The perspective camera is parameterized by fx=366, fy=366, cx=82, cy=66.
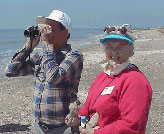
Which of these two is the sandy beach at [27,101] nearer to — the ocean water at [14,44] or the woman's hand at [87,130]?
the woman's hand at [87,130]

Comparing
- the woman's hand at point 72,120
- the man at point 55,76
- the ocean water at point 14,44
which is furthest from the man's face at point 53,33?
the woman's hand at point 72,120

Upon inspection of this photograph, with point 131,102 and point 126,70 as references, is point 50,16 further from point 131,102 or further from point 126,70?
point 131,102

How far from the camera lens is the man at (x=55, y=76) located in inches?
163

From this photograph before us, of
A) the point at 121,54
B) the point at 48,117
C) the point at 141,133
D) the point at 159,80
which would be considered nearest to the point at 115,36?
the point at 121,54

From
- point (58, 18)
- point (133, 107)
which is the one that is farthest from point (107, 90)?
point (58, 18)

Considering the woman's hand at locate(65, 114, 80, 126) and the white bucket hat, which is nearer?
the woman's hand at locate(65, 114, 80, 126)

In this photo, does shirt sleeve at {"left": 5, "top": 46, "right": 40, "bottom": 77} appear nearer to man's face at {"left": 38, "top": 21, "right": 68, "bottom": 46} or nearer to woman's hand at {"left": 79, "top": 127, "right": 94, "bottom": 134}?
man's face at {"left": 38, "top": 21, "right": 68, "bottom": 46}

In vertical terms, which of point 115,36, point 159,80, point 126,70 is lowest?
point 159,80

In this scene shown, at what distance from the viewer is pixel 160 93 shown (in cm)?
1232

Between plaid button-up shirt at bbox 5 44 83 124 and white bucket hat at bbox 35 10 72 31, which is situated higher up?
white bucket hat at bbox 35 10 72 31

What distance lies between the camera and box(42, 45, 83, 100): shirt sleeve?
407cm

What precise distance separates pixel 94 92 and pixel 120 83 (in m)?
0.41

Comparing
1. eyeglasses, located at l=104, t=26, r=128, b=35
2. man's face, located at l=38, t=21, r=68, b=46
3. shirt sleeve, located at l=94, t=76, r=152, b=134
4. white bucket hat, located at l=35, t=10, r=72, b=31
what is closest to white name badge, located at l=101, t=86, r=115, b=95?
shirt sleeve, located at l=94, t=76, r=152, b=134

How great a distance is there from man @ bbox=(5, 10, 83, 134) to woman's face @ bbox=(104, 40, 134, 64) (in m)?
0.78
